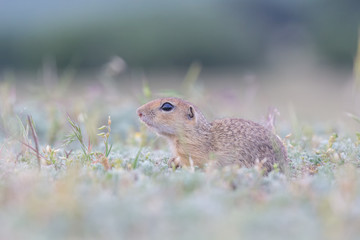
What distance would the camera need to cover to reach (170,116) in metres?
4.31

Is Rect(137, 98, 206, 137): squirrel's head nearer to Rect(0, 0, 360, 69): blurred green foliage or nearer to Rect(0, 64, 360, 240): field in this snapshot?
Rect(0, 64, 360, 240): field

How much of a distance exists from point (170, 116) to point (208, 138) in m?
0.34

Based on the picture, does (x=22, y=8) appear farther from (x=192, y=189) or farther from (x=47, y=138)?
(x=192, y=189)

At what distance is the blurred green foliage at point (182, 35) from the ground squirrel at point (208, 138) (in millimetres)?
14279

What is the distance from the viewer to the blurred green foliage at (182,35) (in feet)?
62.4

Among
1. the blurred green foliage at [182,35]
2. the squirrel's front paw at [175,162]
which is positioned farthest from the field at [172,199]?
the blurred green foliage at [182,35]

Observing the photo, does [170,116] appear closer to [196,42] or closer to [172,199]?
[172,199]

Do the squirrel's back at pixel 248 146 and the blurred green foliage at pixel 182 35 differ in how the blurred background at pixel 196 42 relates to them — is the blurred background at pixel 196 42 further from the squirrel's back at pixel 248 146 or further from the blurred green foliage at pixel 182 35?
the squirrel's back at pixel 248 146

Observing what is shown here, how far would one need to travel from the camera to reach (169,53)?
20.2 metres

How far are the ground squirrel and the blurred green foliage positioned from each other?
14279mm

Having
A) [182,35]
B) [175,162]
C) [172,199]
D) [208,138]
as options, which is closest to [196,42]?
[182,35]

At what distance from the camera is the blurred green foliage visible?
62.4 feet

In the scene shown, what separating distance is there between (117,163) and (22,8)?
25.6 meters

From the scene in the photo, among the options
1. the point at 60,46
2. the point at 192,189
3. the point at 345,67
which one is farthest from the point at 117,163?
the point at 60,46
